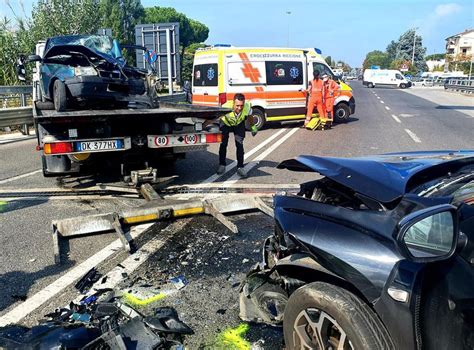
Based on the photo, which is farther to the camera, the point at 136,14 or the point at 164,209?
the point at 136,14

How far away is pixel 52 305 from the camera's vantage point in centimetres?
324

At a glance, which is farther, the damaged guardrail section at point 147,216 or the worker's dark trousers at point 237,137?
the worker's dark trousers at point 237,137

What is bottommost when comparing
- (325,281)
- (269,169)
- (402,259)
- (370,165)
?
(269,169)

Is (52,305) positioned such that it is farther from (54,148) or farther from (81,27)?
(81,27)

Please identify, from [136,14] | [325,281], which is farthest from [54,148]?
[136,14]

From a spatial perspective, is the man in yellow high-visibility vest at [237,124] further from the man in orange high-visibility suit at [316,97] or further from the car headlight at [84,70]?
the man in orange high-visibility suit at [316,97]

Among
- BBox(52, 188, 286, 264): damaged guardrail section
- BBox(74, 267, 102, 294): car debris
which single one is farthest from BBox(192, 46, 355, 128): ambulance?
BBox(74, 267, 102, 294): car debris

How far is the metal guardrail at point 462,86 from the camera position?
1335 inches

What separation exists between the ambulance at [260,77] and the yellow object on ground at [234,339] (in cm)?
1108

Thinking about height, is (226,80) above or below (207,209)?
above

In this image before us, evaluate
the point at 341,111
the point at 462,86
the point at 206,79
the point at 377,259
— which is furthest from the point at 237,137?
the point at 462,86

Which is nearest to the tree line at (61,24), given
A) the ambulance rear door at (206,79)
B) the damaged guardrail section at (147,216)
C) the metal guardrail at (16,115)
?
the metal guardrail at (16,115)

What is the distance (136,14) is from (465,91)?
3741 cm

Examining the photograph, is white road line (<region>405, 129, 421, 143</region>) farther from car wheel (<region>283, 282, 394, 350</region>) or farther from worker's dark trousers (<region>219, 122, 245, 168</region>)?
car wheel (<region>283, 282, 394, 350</region>)
